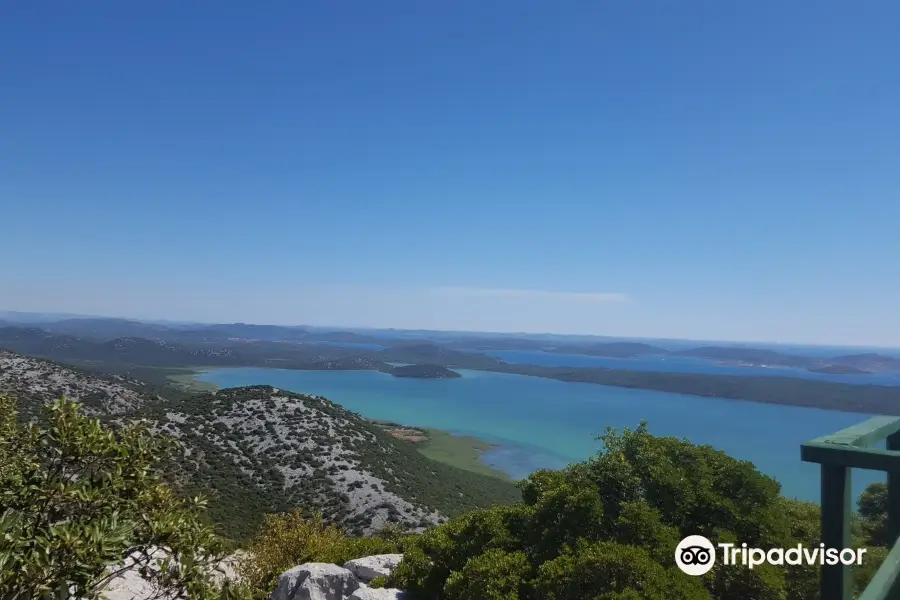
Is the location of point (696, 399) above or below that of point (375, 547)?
below

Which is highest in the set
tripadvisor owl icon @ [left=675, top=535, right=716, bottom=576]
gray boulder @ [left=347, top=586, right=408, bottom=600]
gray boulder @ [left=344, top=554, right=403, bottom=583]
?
tripadvisor owl icon @ [left=675, top=535, right=716, bottom=576]

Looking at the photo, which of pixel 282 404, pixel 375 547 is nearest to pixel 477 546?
pixel 375 547

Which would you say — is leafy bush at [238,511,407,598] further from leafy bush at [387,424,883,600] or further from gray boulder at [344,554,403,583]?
leafy bush at [387,424,883,600]

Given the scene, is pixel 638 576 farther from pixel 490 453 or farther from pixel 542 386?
pixel 542 386

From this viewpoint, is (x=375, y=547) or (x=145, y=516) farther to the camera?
(x=375, y=547)

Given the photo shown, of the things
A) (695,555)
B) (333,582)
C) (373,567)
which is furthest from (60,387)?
(695,555)

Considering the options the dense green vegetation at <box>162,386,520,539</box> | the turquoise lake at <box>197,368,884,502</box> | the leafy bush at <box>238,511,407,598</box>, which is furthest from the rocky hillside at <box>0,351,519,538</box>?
the turquoise lake at <box>197,368,884,502</box>

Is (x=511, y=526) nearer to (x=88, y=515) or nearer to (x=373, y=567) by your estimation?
(x=373, y=567)
